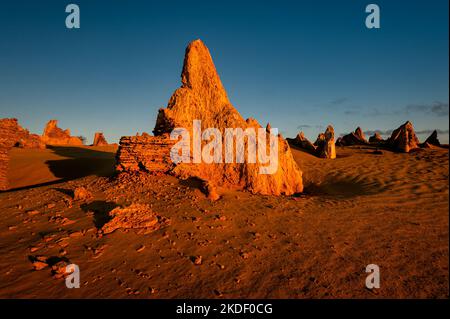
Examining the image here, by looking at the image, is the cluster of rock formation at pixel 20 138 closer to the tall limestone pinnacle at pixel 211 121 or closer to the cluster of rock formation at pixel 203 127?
the cluster of rock formation at pixel 203 127

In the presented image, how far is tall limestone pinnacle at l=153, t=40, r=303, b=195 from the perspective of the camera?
8.65 metres

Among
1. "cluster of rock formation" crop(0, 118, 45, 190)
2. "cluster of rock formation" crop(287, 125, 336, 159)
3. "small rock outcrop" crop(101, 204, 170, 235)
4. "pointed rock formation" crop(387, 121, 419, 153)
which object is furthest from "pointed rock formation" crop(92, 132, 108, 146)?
"pointed rock formation" crop(387, 121, 419, 153)

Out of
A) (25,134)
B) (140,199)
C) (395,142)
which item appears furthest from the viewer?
(25,134)

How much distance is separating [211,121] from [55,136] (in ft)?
138

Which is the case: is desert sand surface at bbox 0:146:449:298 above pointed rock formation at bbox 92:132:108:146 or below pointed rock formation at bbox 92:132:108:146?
below

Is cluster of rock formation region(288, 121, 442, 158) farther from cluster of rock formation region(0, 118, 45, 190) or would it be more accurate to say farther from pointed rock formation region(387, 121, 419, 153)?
cluster of rock formation region(0, 118, 45, 190)

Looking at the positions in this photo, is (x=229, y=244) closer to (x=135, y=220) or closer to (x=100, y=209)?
(x=135, y=220)

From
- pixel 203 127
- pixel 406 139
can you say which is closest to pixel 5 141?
pixel 203 127

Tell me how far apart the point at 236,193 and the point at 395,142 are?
59.9 feet

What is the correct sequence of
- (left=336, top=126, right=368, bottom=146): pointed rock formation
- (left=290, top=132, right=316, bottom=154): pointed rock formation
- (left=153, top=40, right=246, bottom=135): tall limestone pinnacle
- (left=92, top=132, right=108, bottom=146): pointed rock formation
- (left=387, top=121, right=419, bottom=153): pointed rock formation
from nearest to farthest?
(left=153, top=40, right=246, bottom=135): tall limestone pinnacle < (left=387, top=121, right=419, bottom=153): pointed rock formation < (left=290, top=132, right=316, bottom=154): pointed rock formation < (left=336, top=126, right=368, bottom=146): pointed rock formation < (left=92, top=132, right=108, bottom=146): pointed rock formation
